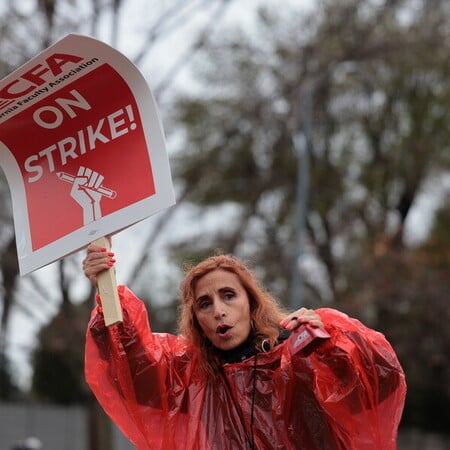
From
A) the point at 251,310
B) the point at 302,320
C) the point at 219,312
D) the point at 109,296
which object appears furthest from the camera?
the point at 251,310

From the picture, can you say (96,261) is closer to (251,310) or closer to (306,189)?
(251,310)

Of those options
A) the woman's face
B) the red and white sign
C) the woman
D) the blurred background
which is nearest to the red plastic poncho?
the woman

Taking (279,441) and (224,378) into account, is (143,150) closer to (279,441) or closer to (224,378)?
(224,378)

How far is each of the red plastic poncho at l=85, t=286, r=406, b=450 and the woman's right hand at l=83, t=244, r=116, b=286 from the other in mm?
215

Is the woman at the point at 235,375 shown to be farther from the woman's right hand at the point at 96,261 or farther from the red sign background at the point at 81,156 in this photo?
the red sign background at the point at 81,156

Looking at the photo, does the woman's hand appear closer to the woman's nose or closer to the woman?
the woman

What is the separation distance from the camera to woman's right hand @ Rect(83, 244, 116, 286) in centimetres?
463

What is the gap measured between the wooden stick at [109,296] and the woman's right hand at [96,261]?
0.07ft

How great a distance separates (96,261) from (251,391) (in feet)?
2.64

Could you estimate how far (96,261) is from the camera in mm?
4652

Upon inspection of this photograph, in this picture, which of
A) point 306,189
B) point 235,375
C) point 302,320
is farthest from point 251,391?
point 306,189

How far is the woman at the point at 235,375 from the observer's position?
14.8 ft

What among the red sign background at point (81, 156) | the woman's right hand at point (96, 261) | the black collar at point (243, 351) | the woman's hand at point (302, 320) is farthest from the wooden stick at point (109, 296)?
the woman's hand at point (302, 320)

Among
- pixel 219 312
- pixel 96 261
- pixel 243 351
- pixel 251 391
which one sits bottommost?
pixel 251 391
